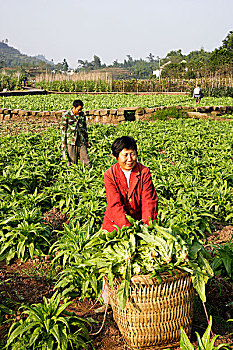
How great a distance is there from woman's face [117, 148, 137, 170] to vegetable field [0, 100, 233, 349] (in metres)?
0.57

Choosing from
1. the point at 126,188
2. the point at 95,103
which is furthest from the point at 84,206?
the point at 95,103

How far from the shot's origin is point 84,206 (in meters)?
4.70

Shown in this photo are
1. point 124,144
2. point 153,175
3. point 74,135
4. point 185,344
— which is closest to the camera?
point 185,344

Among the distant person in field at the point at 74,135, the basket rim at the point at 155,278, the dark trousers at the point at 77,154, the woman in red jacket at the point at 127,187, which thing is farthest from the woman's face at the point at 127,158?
the dark trousers at the point at 77,154

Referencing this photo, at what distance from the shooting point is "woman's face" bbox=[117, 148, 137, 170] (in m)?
2.88

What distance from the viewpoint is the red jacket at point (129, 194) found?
294cm

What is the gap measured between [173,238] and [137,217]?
813 mm

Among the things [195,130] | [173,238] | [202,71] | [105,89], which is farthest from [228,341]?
[202,71]

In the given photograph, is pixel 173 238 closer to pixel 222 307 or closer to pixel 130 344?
pixel 130 344

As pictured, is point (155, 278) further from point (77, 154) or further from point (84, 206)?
point (77, 154)

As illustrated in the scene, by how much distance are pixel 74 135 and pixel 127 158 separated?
3.94 m

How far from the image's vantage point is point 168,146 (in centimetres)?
917

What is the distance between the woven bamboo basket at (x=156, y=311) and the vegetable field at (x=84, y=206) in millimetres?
142

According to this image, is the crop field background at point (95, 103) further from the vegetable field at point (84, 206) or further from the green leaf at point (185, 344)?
the green leaf at point (185, 344)
